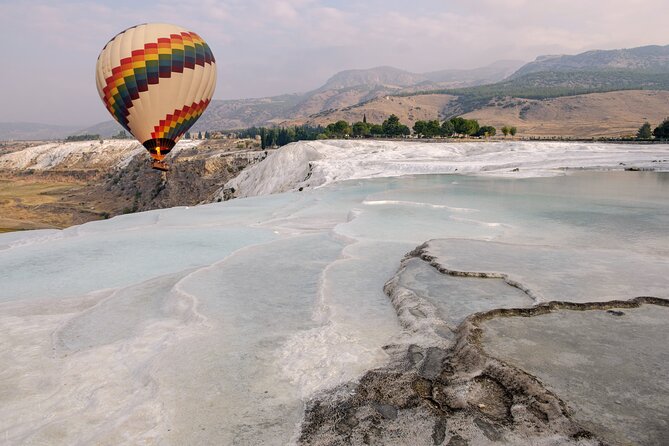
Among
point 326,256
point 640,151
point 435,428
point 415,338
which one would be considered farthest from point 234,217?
point 640,151

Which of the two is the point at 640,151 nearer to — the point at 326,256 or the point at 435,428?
the point at 326,256

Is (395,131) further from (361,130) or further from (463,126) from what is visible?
(463,126)

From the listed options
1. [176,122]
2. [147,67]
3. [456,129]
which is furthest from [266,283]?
[456,129]

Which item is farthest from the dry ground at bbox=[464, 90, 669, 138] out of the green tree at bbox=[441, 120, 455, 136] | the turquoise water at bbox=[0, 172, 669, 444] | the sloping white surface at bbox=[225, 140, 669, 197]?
the turquoise water at bbox=[0, 172, 669, 444]

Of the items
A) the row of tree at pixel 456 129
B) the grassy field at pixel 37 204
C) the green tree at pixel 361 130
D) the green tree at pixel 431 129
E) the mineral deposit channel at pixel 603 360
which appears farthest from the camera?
the green tree at pixel 361 130

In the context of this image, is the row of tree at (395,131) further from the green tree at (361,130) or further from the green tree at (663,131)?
the green tree at (663,131)

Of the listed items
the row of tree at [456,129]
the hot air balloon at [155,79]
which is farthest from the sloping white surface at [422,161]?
the row of tree at [456,129]

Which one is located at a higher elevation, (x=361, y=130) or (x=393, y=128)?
(x=361, y=130)
